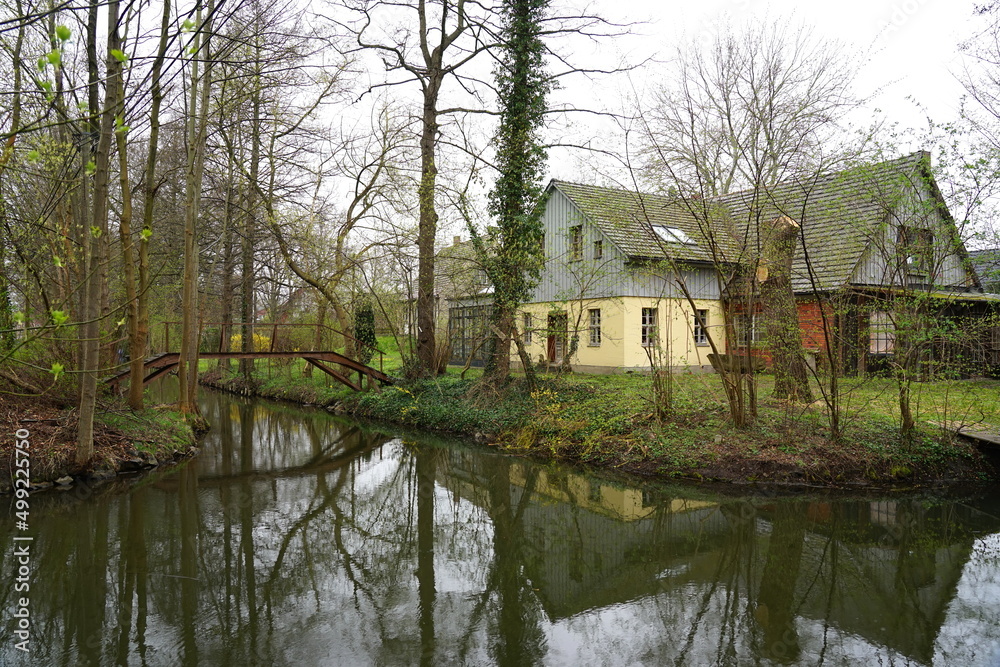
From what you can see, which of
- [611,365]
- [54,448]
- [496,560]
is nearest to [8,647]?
[496,560]

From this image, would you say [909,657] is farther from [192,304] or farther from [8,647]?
[192,304]

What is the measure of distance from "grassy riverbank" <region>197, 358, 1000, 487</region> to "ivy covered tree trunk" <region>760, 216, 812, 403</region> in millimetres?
362

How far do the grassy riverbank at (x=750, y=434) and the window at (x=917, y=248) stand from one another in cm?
161

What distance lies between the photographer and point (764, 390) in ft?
42.0

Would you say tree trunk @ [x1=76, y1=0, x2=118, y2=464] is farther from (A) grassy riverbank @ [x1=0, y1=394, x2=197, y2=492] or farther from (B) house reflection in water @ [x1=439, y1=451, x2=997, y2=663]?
(B) house reflection in water @ [x1=439, y1=451, x2=997, y2=663]

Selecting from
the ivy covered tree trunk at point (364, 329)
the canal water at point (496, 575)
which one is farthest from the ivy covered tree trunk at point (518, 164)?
the ivy covered tree trunk at point (364, 329)

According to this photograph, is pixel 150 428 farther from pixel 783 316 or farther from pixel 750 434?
pixel 783 316

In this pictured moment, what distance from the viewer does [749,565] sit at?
6020 mm

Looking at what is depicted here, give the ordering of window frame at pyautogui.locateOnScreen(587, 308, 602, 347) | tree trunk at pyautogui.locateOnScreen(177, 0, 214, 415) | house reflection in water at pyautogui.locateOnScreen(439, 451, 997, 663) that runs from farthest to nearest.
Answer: window frame at pyautogui.locateOnScreen(587, 308, 602, 347) < tree trunk at pyautogui.locateOnScreen(177, 0, 214, 415) < house reflection in water at pyautogui.locateOnScreen(439, 451, 997, 663)

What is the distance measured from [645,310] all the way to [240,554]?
1402 centimetres

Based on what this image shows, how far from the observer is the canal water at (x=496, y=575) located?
4.39m

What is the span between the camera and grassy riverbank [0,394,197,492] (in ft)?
27.2

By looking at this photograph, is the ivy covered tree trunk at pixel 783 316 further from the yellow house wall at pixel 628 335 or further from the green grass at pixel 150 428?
the green grass at pixel 150 428

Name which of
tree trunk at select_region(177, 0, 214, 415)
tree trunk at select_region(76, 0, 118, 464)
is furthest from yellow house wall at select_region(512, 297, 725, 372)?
tree trunk at select_region(76, 0, 118, 464)
